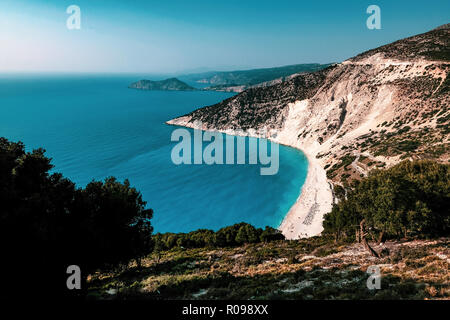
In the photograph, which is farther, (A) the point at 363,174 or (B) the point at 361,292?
(A) the point at 363,174

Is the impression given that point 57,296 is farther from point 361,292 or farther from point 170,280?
point 361,292

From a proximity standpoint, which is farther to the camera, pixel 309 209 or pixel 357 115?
pixel 357 115

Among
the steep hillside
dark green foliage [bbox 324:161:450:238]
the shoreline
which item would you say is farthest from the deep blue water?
dark green foliage [bbox 324:161:450:238]

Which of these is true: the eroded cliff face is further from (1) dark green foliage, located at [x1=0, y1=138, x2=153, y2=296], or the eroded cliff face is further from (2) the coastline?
(1) dark green foliage, located at [x1=0, y1=138, x2=153, y2=296]

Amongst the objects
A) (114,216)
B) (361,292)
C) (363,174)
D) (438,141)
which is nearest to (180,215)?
(114,216)

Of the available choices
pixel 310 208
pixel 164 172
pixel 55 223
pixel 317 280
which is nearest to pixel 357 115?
pixel 310 208

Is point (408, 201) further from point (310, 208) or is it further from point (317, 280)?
point (310, 208)

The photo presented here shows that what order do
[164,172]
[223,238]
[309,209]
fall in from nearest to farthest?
[223,238]
[309,209]
[164,172]
